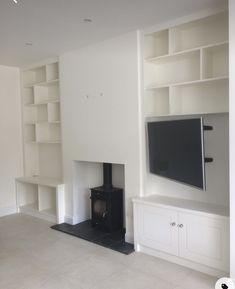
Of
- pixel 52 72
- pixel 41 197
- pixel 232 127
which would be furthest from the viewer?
pixel 41 197

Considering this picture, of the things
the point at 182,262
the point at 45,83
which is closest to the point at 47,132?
the point at 45,83

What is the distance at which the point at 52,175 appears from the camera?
16.8 ft

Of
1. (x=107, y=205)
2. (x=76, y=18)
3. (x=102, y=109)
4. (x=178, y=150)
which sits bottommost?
(x=107, y=205)

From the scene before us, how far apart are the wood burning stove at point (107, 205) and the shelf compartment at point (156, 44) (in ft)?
5.34

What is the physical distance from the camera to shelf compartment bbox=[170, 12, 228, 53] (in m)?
2.98

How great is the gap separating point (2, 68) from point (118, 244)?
3.50 metres

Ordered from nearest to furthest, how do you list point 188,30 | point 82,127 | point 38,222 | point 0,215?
point 188,30, point 82,127, point 38,222, point 0,215

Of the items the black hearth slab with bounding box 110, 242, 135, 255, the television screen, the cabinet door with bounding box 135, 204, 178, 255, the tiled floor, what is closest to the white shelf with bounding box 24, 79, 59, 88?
the television screen

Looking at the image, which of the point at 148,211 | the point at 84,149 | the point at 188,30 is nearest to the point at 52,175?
the point at 84,149

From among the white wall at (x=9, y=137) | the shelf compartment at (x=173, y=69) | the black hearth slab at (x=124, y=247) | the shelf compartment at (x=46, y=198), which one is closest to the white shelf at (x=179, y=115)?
the shelf compartment at (x=173, y=69)

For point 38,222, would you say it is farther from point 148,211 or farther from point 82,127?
point 148,211

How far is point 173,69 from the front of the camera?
11.2 ft

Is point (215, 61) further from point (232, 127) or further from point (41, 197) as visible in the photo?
point (41, 197)

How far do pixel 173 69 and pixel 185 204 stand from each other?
5.16 ft
